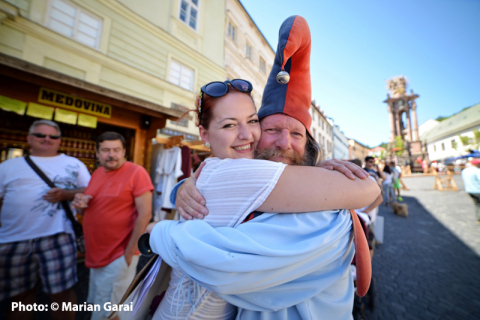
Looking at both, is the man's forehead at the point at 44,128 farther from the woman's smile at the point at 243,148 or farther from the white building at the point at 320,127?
the white building at the point at 320,127

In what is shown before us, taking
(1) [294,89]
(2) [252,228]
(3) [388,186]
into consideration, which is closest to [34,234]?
(2) [252,228]

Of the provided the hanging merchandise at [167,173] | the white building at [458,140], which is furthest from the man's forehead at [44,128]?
the white building at [458,140]

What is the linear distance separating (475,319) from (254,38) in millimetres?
16083

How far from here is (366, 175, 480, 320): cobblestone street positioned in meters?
2.74

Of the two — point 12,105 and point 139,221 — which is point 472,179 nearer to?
point 139,221

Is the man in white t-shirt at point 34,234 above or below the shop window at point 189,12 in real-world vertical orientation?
below

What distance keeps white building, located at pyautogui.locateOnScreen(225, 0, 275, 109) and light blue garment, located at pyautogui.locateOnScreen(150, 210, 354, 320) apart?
441 inches

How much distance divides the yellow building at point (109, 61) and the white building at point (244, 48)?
1454 millimetres

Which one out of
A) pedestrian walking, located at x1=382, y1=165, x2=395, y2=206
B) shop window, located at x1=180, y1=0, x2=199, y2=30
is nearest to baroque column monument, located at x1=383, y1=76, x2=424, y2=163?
pedestrian walking, located at x1=382, y1=165, x2=395, y2=206

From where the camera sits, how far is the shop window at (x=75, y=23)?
5281mm

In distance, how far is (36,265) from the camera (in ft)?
7.54

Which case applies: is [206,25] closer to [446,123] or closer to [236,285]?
[236,285]

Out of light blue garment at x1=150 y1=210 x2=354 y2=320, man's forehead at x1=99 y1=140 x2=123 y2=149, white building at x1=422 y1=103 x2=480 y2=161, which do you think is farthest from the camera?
white building at x1=422 y1=103 x2=480 y2=161

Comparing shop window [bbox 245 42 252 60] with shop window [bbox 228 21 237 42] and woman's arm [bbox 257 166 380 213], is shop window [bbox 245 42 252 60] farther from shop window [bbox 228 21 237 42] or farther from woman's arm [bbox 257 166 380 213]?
woman's arm [bbox 257 166 380 213]
